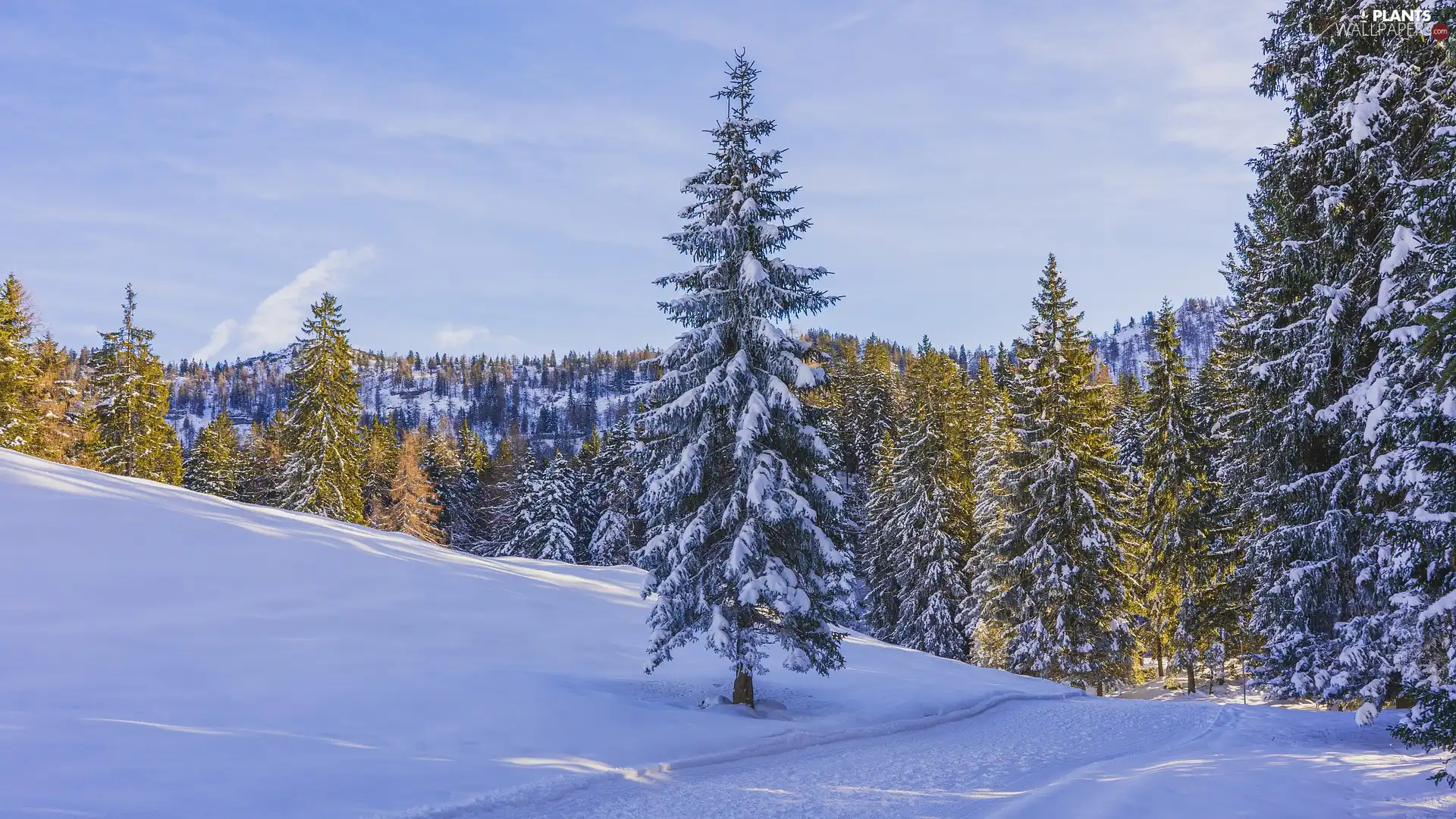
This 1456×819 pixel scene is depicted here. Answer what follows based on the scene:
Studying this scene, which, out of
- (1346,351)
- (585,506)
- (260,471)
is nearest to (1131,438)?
(1346,351)

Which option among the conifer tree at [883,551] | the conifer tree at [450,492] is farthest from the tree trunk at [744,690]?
the conifer tree at [450,492]

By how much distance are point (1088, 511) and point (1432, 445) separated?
65.1ft

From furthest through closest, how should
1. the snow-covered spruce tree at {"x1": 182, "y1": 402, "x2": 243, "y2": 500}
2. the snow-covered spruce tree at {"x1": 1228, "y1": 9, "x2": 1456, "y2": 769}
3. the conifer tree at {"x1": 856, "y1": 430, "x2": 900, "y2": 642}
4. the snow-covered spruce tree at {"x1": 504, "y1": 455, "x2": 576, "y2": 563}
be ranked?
the snow-covered spruce tree at {"x1": 182, "y1": 402, "x2": 243, "y2": 500}, the snow-covered spruce tree at {"x1": 504, "y1": 455, "x2": 576, "y2": 563}, the conifer tree at {"x1": 856, "y1": 430, "x2": 900, "y2": 642}, the snow-covered spruce tree at {"x1": 1228, "y1": 9, "x2": 1456, "y2": 769}

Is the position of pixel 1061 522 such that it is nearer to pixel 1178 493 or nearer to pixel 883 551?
pixel 1178 493

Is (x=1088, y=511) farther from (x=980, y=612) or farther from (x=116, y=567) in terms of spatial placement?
(x=116, y=567)

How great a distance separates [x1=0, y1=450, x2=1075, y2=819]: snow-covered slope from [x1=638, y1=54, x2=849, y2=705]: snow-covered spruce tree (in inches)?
69.8

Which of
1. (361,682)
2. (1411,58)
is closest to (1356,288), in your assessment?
(1411,58)

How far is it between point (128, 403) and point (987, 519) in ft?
153

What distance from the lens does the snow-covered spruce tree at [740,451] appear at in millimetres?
14891

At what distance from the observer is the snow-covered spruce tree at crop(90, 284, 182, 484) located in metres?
43.0

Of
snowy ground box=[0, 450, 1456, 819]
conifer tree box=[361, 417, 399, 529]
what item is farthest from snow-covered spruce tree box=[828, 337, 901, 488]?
snowy ground box=[0, 450, 1456, 819]

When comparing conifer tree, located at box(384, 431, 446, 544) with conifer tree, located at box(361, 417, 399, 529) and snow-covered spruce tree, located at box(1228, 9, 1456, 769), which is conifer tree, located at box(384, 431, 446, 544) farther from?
snow-covered spruce tree, located at box(1228, 9, 1456, 769)

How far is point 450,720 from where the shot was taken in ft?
40.5

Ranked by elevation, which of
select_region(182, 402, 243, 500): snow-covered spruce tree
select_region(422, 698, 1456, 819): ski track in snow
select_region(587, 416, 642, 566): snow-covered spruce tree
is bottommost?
select_region(422, 698, 1456, 819): ski track in snow
